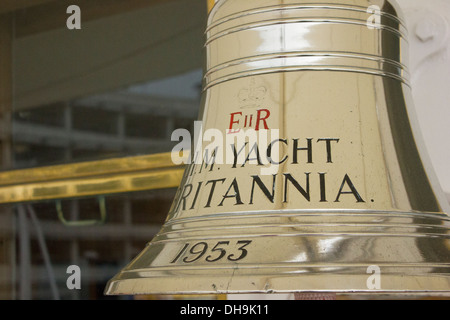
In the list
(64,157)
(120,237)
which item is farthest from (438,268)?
(64,157)

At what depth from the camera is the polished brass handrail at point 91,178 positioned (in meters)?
1.35

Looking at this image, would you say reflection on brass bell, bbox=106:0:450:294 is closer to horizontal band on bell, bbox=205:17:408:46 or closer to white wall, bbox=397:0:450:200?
horizontal band on bell, bbox=205:17:408:46

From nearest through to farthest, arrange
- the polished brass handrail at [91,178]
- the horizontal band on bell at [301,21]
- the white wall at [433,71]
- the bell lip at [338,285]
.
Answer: the bell lip at [338,285] → the horizontal band on bell at [301,21] → the white wall at [433,71] → the polished brass handrail at [91,178]

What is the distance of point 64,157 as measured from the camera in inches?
58.0

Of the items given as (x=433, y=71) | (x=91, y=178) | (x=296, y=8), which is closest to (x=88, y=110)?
(x=91, y=178)

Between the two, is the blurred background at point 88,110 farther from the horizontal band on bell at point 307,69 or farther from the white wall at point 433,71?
the horizontal band on bell at point 307,69

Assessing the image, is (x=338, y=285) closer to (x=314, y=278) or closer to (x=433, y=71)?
(x=314, y=278)

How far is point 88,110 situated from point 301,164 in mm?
879

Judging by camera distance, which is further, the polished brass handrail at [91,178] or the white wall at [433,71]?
the polished brass handrail at [91,178]

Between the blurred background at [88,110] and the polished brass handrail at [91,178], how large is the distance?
2 centimetres

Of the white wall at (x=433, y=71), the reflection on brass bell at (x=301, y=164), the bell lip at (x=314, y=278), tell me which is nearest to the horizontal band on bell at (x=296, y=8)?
the reflection on brass bell at (x=301, y=164)
